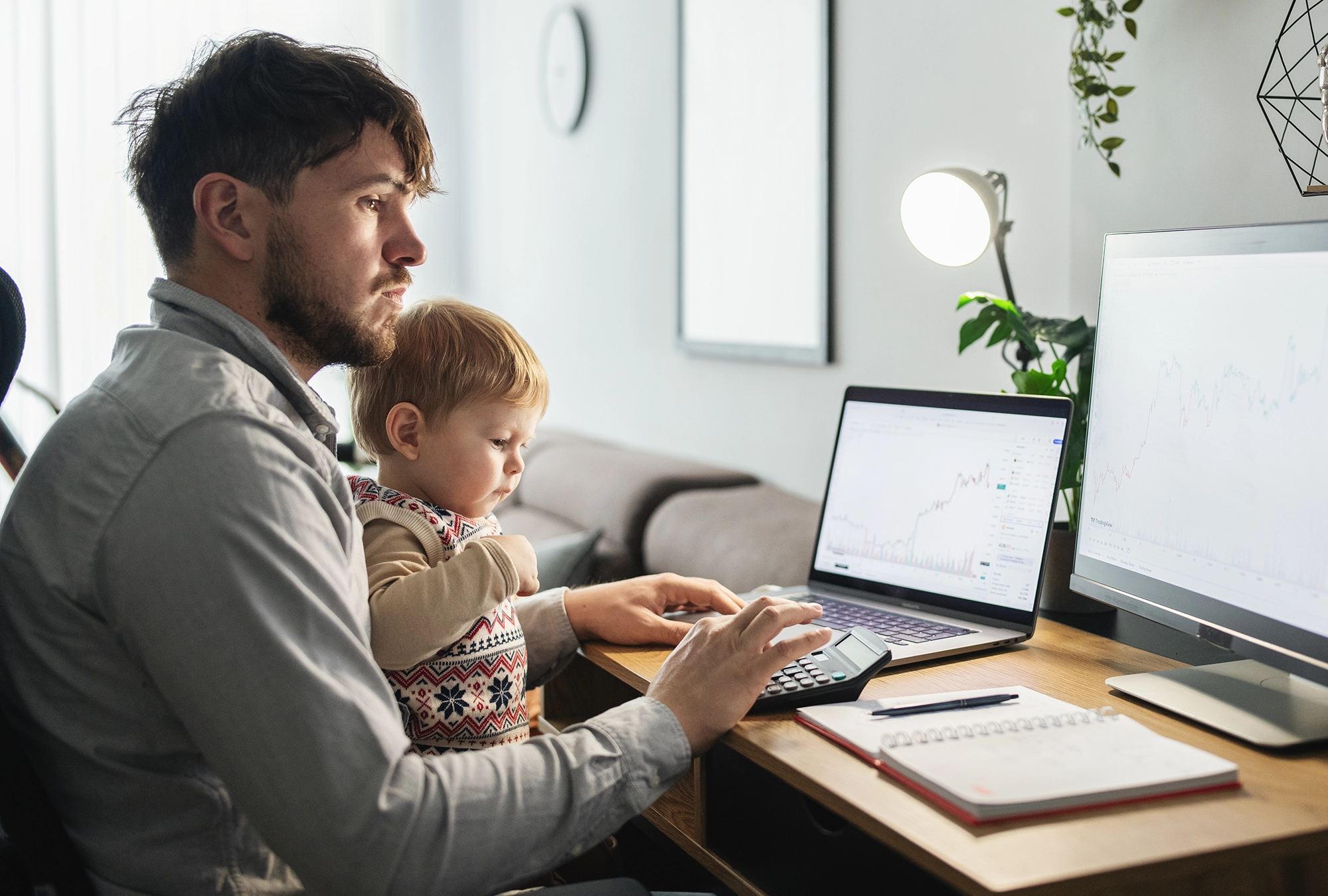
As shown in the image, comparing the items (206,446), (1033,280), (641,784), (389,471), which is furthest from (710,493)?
(206,446)

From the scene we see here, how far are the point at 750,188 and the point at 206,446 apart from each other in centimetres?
185

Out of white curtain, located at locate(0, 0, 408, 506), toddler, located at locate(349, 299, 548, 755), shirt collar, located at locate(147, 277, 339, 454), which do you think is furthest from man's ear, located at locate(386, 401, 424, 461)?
white curtain, located at locate(0, 0, 408, 506)

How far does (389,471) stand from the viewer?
1.21 meters

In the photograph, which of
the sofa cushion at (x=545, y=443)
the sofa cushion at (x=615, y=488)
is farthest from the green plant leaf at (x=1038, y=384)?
the sofa cushion at (x=545, y=443)

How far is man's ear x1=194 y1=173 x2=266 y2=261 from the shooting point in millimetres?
957

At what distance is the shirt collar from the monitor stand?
0.81 metres

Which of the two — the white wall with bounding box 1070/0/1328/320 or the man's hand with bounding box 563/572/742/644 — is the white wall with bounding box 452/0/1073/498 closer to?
the white wall with bounding box 1070/0/1328/320

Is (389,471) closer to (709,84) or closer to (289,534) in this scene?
(289,534)

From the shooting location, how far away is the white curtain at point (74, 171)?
363 centimetres

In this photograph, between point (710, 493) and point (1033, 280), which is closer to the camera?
point (1033, 280)

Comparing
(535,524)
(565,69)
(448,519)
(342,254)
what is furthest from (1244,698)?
(565,69)

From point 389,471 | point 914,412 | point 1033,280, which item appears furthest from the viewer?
point 1033,280

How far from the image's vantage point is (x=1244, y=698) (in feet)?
3.09

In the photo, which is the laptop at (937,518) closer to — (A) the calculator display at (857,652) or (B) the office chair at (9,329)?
(A) the calculator display at (857,652)
